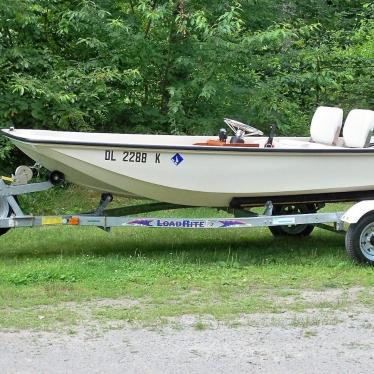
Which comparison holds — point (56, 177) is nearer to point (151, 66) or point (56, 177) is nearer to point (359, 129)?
point (359, 129)

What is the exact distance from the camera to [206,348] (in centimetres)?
509

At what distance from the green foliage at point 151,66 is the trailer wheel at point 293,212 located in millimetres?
2434

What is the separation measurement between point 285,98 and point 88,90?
10.8ft

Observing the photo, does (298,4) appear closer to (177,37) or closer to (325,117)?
(177,37)

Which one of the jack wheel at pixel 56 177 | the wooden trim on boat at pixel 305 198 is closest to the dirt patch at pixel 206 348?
the wooden trim on boat at pixel 305 198

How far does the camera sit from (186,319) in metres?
5.73

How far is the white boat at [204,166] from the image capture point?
725cm

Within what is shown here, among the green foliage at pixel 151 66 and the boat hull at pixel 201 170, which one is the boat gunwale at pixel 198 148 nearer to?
the boat hull at pixel 201 170

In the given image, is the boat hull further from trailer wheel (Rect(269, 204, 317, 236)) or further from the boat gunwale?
trailer wheel (Rect(269, 204, 317, 236))

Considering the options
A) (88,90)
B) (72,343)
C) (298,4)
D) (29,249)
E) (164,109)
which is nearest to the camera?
(72,343)

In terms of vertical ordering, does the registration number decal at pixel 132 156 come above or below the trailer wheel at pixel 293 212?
above

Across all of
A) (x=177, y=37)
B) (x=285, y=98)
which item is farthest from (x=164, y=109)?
(x=285, y=98)

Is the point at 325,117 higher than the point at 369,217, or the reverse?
the point at 325,117

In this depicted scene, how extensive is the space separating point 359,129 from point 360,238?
133 centimetres
